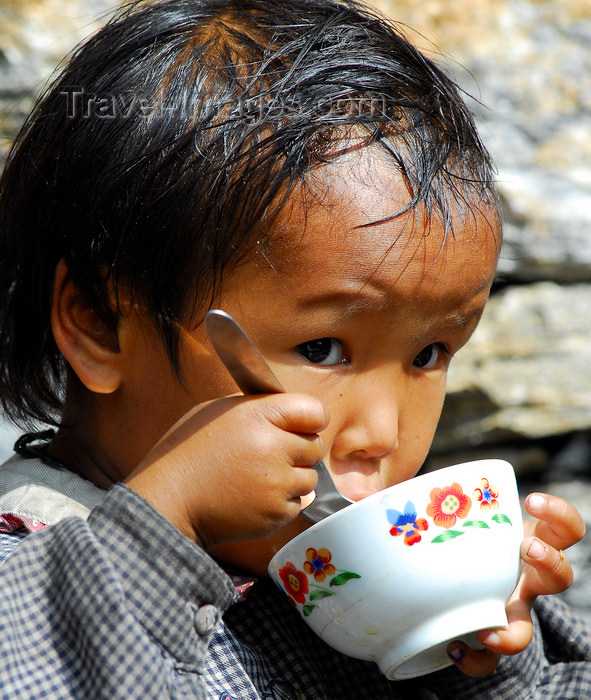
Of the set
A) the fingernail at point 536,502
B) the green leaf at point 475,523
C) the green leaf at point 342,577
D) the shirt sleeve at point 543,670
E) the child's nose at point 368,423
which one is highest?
the child's nose at point 368,423

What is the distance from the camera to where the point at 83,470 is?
1.34 m

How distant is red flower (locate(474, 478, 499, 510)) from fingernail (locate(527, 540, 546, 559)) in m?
0.20

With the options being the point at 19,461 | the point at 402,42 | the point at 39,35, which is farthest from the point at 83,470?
the point at 39,35

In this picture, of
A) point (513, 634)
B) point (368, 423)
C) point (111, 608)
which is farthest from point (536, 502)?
point (111, 608)

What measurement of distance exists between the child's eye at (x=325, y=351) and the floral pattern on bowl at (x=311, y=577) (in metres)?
0.29

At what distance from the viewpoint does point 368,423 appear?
3.76ft

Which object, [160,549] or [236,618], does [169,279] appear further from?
[236,618]

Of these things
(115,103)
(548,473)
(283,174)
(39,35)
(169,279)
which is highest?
(39,35)

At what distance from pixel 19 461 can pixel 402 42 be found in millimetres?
916

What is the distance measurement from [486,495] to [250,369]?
1.05 feet

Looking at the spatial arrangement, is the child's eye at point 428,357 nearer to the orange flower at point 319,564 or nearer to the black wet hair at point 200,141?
the black wet hair at point 200,141

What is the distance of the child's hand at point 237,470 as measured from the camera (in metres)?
0.98

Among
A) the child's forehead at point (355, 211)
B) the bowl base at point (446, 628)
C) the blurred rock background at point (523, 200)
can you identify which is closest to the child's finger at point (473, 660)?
the bowl base at point (446, 628)

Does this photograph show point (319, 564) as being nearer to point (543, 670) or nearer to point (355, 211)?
point (355, 211)
